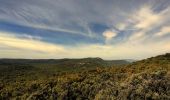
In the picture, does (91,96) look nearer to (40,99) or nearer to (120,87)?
(120,87)

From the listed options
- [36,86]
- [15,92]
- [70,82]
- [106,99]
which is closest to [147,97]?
[106,99]

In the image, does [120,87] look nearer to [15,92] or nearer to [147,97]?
[147,97]

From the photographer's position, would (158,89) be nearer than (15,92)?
Yes

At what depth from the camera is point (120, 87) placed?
1414 centimetres

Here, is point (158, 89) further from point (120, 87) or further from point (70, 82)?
point (70, 82)

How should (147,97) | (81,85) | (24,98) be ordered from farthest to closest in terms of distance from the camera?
(81,85), (24,98), (147,97)

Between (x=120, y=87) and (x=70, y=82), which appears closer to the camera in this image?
(x=120, y=87)

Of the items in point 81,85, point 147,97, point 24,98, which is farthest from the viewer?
point 81,85

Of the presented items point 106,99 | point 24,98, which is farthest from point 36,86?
point 106,99

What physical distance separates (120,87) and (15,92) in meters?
7.31

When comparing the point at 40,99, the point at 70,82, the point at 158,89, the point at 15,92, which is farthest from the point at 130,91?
the point at 15,92

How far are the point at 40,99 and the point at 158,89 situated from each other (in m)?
7.63

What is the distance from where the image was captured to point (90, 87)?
1491 centimetres

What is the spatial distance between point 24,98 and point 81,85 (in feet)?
12.8
